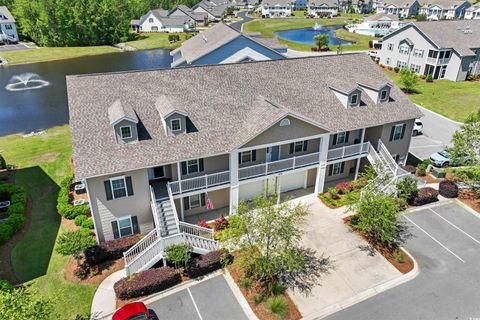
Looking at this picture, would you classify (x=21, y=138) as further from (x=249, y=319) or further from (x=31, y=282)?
(x=249, y=319)

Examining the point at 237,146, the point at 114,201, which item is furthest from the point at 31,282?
the point at 237,146

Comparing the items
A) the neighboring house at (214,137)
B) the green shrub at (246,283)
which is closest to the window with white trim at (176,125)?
the neighboring house at (214,137)

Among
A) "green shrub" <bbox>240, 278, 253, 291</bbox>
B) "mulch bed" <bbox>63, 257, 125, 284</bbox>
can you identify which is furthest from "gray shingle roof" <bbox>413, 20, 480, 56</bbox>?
"mulch bed" <bbox>63, 257, 125, 284</bbox>

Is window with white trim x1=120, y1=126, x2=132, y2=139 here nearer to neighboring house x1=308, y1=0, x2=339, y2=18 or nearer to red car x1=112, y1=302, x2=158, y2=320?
red car x1=112, y1=302, x2=158, y2=320

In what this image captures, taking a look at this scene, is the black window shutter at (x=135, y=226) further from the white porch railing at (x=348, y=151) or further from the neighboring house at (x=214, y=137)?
the white porch railing at (x=348, y=151)

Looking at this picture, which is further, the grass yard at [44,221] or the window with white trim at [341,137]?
the window with white trim at [341,137]
